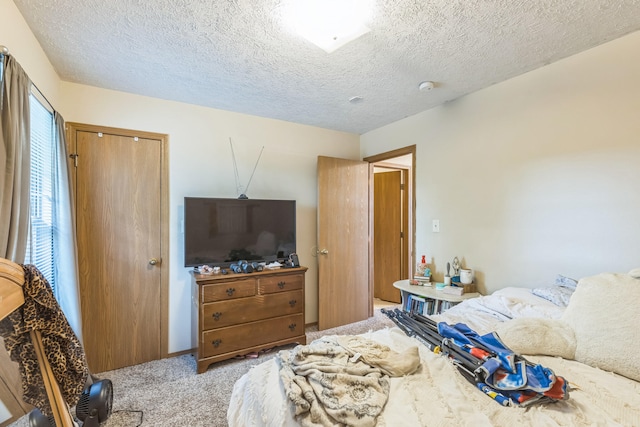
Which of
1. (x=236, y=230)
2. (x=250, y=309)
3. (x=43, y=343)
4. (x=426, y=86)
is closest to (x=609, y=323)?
(x=426, y=86)

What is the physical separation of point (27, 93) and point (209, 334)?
6.52 ft

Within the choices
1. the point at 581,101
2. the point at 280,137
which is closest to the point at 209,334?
the point at 280,137

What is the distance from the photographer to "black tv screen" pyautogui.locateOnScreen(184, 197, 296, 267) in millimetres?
Result: 2559

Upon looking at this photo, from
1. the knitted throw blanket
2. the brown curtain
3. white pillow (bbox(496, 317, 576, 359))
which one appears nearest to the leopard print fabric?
the brown curtain

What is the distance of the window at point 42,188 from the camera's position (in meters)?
1.77

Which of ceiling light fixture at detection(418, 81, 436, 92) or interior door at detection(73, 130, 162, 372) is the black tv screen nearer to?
interior door at detection(73, 130, 162, 372)

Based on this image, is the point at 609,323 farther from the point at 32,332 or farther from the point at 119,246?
the point at 119,246

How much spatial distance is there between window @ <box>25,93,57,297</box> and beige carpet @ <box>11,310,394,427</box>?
0.98 m

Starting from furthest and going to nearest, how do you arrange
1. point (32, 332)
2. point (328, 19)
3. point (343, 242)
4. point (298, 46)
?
point (343, 242) < point (298, 46) < point (328, 19) < point (32, 332)

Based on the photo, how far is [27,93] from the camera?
1479 millimetres

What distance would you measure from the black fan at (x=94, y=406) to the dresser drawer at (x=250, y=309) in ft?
2.64

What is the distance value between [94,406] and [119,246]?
4.34 ft

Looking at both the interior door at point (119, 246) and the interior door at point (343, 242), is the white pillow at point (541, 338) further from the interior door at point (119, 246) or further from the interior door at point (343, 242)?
the interior door at point (119, 246)

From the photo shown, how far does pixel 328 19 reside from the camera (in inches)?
60.1
